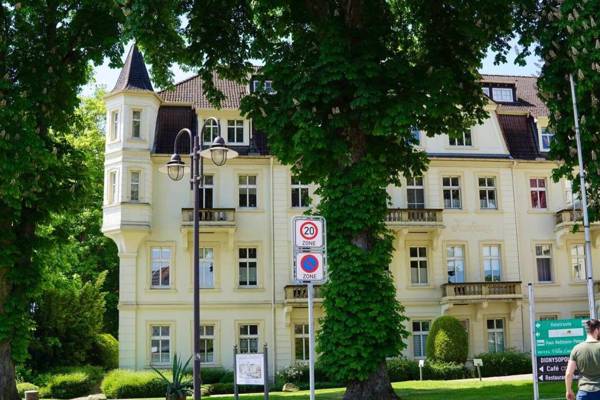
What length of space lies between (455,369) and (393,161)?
17.2m

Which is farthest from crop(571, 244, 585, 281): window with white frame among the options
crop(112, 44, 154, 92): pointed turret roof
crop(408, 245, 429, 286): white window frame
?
crop(112, 44, 154, 92): pointed turret roof

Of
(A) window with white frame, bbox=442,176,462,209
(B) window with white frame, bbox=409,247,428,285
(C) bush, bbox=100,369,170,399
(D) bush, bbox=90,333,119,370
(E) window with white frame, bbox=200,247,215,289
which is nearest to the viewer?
(C) bush, bbox=100,369,170,399

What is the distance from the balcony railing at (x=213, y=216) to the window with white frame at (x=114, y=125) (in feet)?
16.4

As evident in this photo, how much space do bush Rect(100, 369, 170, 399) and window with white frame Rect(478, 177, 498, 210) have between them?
17.9m

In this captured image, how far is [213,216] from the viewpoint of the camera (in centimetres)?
3425

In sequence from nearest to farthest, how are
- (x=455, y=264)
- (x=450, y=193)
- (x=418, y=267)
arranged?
(x=418, y=267) → (x=455, y=264) → (x=450, y=193)

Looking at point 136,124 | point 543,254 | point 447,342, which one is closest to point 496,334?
point 447,342

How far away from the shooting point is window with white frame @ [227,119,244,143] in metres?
36.6

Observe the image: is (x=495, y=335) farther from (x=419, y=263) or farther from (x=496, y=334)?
(x=419, y=263)

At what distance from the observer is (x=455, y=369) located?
32.4 m

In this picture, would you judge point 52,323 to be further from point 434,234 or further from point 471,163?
point 471,163

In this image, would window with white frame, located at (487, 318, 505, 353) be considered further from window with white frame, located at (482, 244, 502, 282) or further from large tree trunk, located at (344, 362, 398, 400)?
large tree trunk, located at (344, 362, 398, 400)

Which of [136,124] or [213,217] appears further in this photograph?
[136,124]

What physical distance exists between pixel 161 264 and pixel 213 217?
341 cm
